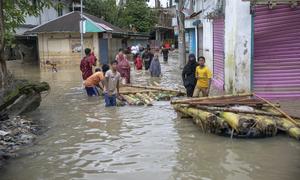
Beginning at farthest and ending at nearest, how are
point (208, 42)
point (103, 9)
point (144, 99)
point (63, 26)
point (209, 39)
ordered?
point (103, 9), point (63, 26), point (208, 42), point (209, 39), point (144, 99)

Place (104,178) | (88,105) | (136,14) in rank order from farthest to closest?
(136,14) → (88,105) → (104,178)

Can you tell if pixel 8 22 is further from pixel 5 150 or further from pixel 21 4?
pixel 5 150

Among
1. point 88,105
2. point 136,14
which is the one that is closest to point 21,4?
point 88,105

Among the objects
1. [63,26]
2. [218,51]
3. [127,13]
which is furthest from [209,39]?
[127,13]

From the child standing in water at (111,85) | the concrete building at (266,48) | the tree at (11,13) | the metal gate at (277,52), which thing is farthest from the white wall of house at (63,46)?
the metal gate at (277,52)

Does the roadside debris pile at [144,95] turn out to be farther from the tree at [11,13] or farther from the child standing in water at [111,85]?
the tree at [11,13]

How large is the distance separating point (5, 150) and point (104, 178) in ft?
8.83

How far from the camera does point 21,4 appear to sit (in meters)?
15.2

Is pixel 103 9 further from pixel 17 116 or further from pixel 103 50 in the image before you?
pixel 17 116

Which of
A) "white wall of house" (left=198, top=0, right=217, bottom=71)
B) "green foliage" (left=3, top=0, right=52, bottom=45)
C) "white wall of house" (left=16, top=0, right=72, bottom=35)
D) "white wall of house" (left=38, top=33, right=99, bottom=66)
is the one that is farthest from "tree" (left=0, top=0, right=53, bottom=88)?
"white wall of house" (left=16, top=0, right=72, bottom=35)

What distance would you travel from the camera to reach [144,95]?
51.4ft

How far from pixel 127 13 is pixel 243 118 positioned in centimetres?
4957

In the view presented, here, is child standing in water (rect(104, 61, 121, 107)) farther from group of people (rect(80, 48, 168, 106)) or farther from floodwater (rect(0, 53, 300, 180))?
floodwater (rect(0, 53, 300, 180))

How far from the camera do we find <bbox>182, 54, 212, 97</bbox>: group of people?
43.2 ft
